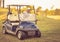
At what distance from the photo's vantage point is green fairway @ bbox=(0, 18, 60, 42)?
5.45 feet

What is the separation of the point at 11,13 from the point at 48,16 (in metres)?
0.39

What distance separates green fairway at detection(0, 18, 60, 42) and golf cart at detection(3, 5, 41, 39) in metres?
0.04

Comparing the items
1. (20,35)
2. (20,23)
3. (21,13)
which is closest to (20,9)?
(21,13)

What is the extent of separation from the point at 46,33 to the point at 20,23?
29 centimetres

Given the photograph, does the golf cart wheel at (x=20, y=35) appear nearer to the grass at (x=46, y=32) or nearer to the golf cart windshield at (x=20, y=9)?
the grass at (x=46, y=32)

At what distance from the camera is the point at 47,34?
1.69 metres

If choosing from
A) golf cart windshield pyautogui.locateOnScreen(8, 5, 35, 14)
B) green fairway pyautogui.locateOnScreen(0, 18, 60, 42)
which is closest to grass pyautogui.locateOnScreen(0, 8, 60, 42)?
green fairway pyautogui.locateOnScreen(0, 18, 60, 42)

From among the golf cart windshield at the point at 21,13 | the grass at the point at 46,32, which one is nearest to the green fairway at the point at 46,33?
the grass at the point at 46,32

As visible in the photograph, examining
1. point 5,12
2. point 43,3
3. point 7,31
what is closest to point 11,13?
point 5,12

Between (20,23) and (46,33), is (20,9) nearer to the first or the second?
(20,23)

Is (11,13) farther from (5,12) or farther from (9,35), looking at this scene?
(9,35)

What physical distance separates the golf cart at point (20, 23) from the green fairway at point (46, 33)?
0.04m

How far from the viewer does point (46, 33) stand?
1.69 metres

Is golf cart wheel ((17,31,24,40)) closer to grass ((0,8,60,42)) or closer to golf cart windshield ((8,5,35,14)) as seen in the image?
grass ((0,8,60,42))
